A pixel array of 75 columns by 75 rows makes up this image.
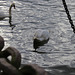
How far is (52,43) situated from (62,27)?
45cm

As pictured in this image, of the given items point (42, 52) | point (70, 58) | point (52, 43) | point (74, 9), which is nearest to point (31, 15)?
point (74, 9)

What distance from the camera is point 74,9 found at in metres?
2.90

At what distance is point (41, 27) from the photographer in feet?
7.09

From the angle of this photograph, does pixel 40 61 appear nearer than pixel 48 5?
Yes

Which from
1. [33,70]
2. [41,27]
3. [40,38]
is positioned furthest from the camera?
[41,27]

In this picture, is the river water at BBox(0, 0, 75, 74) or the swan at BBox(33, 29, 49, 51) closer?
the river water at BBox(0, 0, 75, 74)

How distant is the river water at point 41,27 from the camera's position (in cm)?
143

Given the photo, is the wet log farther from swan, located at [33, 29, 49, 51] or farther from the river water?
swan, located at [33, 29, 49, 51]

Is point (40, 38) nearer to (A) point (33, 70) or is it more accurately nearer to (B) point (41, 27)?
(B) point (41, 27)

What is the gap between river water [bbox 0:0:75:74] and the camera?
4.70 ft

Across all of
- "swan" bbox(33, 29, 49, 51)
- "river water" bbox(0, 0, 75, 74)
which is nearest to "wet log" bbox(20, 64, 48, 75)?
"river water" bbox(0, 0, 75, 74)

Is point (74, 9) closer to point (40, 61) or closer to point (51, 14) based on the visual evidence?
point (51, 14)

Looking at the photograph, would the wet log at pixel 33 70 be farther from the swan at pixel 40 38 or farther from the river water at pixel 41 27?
the swan at pixel 40 38

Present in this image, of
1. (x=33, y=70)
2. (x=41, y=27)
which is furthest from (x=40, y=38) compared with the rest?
(x=33, y=70)
